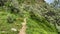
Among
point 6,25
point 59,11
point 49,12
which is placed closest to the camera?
point 6,25

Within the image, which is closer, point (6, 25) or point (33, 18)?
point (6, 25)

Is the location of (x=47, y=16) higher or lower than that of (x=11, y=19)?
lower

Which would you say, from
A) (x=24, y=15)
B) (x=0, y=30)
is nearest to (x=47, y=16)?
(x=24, y=15)

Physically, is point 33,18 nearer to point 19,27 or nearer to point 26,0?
point 19,27

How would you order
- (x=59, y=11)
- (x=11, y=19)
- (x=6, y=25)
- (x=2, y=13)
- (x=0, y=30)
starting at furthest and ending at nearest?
(x=59, y=11), (x=2, y=13), (x=11, y=19), (x=6, y=25), (x=0, y=30)

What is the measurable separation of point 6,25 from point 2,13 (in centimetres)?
332

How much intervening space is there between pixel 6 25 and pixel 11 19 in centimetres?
121

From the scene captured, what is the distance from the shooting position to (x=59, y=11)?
2647cm

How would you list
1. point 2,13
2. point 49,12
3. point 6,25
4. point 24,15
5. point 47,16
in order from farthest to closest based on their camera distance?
point 49,12
point 47,16
point 24,15
point 2,13
point 6,25

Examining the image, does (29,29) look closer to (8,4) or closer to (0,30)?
(0,30)

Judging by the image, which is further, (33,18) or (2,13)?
(33,18)

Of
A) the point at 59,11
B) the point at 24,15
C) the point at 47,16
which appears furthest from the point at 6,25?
the point at 59,11

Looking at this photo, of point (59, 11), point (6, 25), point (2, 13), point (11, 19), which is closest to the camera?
point (6, 25)

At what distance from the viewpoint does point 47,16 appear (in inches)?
883
